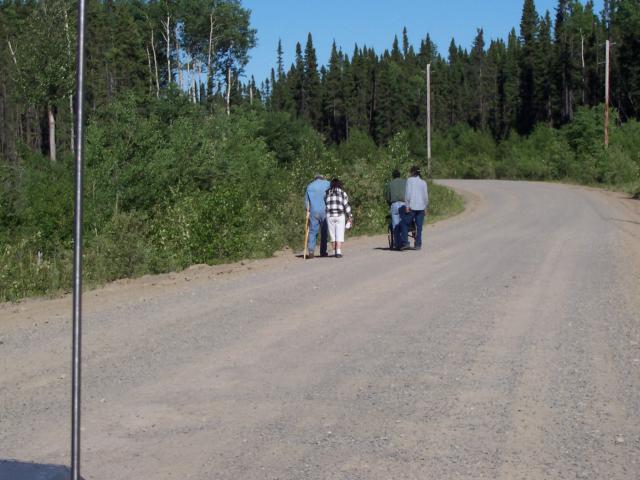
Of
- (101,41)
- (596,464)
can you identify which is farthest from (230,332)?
(101,41)

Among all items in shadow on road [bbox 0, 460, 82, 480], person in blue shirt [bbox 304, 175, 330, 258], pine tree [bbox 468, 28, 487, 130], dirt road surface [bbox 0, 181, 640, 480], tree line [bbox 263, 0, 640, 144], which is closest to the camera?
shadow on road [bbox 0, 460, 82, 480]

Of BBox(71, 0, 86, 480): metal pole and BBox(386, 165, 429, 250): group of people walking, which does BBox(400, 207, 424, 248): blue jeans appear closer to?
BBox(386, 165, 429, 250): group of people walking

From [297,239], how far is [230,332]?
13.2 meters

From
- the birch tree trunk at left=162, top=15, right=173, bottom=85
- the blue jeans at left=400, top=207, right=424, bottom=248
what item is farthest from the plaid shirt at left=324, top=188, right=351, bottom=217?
the birch tree trunk at left=162, top=15, right=173, bottom=85

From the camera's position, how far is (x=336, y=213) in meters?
18.0

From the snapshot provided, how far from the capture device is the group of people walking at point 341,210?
59.2 feet

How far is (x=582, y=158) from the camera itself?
60.4 m

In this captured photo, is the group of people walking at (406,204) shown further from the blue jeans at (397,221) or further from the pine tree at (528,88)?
the pine tree at (528,88)

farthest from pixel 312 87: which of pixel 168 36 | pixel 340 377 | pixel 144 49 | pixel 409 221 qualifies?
pixel 340 377

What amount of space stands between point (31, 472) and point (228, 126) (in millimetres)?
37296

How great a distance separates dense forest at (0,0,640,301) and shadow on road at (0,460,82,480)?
39.4ft

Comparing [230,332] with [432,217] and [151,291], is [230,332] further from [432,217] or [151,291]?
[432,217]

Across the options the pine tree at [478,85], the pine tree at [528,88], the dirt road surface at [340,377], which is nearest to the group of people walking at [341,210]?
the dirt road surface at [340,377]

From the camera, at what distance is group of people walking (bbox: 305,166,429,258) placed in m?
18.0
